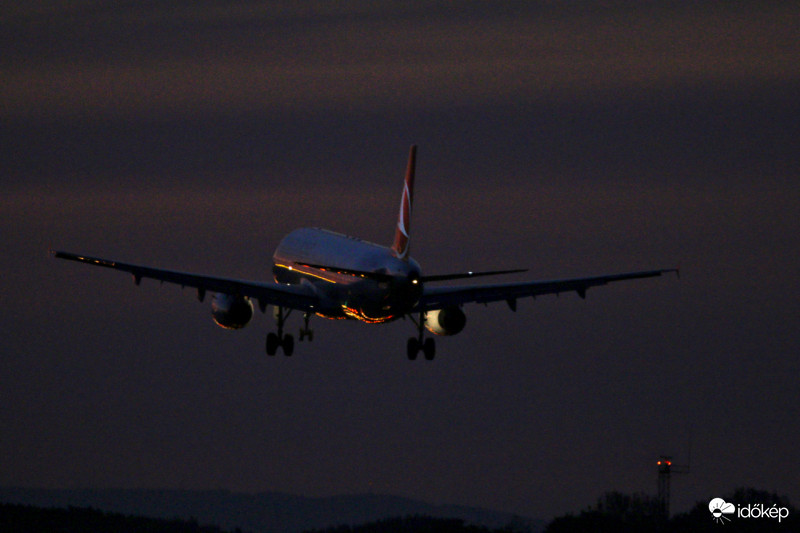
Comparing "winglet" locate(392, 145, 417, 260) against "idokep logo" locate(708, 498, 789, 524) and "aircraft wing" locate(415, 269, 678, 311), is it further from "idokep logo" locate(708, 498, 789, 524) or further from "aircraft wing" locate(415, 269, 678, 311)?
"idokep logo" locate(708, 498, 789, 524)

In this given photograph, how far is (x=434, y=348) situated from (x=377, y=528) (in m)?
79.6

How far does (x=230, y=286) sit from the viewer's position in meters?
76.2

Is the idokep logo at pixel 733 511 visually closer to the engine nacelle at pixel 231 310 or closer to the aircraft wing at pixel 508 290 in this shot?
the aircraft wing at pixel 508 290

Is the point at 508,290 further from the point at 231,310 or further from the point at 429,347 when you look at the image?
the point at 231,310

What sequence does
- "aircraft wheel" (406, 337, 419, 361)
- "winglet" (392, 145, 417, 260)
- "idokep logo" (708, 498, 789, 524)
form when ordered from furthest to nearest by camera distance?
"idokep logo" (708, 498, 789, 524) → "aircraft wheel" (406, 337, 419, 361) → "winglet" (392, 145, 417, 260)

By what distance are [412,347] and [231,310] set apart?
11098mm

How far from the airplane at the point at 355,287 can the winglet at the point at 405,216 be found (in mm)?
20

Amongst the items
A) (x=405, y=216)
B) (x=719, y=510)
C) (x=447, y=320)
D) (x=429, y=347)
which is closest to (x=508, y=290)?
(x=447, y=320)

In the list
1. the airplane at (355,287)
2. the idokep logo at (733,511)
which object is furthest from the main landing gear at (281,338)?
the idokep logo at (733,511)

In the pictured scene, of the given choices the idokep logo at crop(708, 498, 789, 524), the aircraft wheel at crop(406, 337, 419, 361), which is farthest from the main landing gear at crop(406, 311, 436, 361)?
the idokep logo at crop(708, 498, 789, 524)

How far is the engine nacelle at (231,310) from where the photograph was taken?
8150cm

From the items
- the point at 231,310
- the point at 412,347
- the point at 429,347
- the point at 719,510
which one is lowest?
the point at 719,510

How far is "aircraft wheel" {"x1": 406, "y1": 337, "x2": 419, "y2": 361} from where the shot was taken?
79500 mm

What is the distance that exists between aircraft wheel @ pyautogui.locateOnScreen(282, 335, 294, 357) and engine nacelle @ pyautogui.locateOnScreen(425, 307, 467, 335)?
9.37 meters
